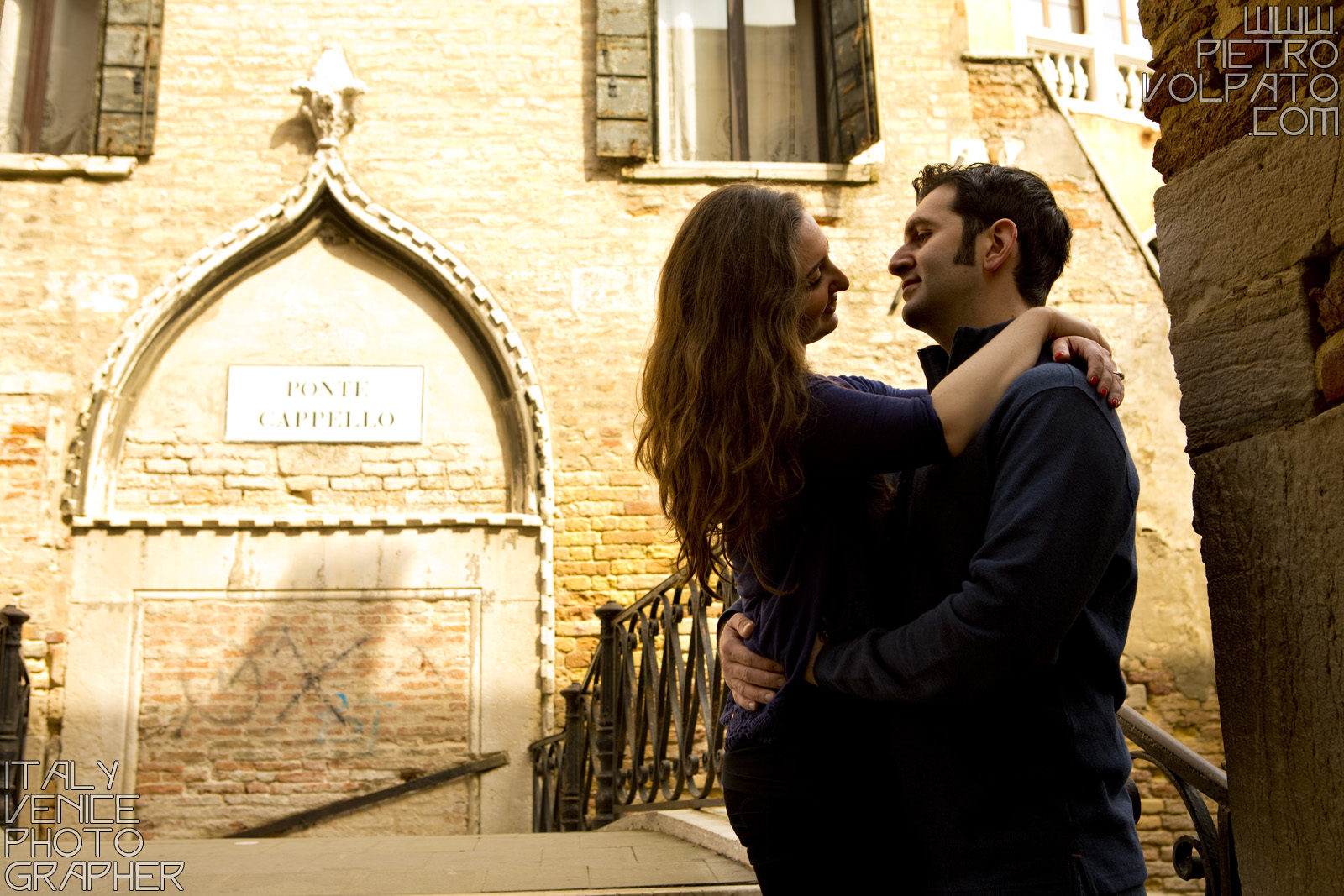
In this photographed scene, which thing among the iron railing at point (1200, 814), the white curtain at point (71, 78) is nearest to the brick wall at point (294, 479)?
the white curtain at point (71, 78)

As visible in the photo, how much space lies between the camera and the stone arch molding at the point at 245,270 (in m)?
6.50

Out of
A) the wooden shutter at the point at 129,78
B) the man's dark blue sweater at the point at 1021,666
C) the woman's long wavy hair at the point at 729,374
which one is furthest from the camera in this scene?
the wooden shutter at the point at 129,78

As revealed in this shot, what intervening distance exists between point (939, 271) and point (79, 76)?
758cm

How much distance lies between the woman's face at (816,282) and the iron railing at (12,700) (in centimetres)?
533

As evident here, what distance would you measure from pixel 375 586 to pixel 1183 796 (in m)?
5.25

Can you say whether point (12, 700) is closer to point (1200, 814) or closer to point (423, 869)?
point (423, 869)

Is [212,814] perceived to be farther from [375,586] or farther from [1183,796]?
[1183,796]

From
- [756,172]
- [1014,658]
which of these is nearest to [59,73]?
[756,172]

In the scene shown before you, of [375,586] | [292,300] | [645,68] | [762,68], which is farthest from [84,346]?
[762,68]

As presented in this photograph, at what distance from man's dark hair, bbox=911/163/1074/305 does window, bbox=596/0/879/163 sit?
5.90 metres

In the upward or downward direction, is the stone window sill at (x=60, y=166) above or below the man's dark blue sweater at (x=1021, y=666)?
above

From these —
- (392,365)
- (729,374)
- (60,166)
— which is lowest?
(729,374)

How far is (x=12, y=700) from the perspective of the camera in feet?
17.8

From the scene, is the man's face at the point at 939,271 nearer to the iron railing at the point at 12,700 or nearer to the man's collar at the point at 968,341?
the man's collar at the point at 968,341
